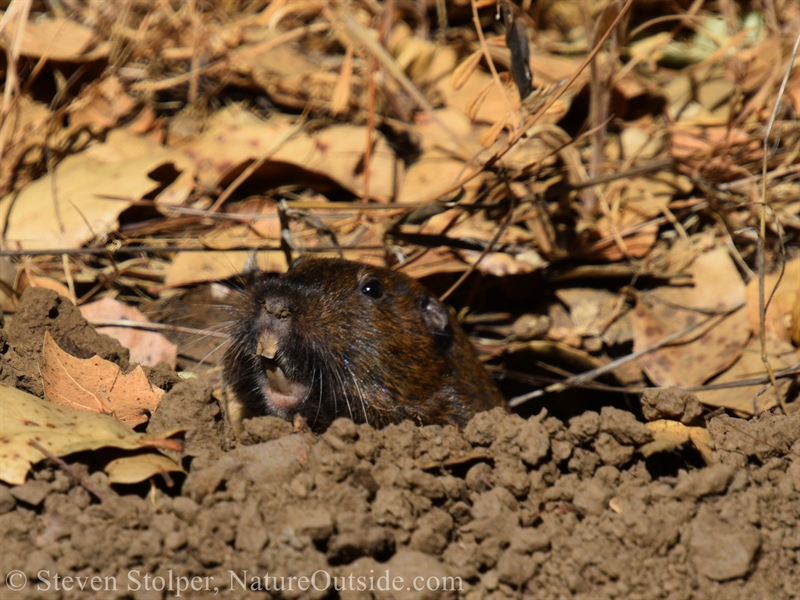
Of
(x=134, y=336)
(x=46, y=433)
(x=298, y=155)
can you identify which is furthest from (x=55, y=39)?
(x=46, y=433)

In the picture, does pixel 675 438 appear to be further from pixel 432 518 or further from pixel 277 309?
pixel 277 309

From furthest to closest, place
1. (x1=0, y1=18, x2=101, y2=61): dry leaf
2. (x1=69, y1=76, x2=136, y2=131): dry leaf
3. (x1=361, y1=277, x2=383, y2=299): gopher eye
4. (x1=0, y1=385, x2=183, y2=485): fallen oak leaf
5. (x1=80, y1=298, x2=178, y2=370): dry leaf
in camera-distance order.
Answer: (x1=69, y1=76, x2=136, y2=131): dry leaf, (x1=0, y1=18, x2=101, y2=61): dry leaf, (x1=80, y1=298, x2=178, y2=370): dry leaf, (x1=361, y1=277, x2=383, y2=299): gopher eye, (x1=0, y1=385, x2=183, y2=485): fallen oak leaf

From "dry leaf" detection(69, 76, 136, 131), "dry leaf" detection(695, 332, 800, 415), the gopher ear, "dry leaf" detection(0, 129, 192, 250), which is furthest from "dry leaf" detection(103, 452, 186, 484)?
"dry leaf" detection(69, 76, 136, 131)

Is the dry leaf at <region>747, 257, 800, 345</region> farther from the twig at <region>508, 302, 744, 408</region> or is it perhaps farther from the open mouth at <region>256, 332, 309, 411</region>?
the open mouth at <region>256, 332, 309, 411</region>

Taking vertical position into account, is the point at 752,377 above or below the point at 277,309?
below

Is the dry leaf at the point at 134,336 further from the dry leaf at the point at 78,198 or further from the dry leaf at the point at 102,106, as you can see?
the dry leaf at the point at 102,106

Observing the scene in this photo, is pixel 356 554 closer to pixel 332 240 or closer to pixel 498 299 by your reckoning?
pixel 332 240

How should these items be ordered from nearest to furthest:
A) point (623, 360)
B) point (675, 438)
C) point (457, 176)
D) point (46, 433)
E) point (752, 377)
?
point (46, 433)
point (675, 438)
point (752, 377)
point (623, 360)
point (457, 176)
